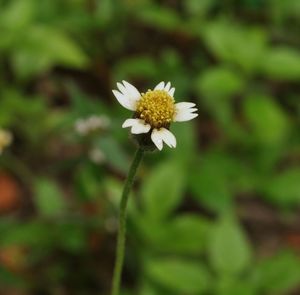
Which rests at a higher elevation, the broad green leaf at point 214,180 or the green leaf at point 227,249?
the broad green leaf at point 214,180

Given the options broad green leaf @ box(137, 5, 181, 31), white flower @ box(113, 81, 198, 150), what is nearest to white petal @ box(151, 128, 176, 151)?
white flower @ box(113, 81, 198, 150)

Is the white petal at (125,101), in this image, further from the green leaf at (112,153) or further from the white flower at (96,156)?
the white flower at (96,156)

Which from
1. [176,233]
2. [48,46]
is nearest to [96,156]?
[176,233]

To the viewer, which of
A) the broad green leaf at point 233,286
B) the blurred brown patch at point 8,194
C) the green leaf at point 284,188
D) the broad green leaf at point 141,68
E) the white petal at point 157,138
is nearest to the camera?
the white petal at point 157,138

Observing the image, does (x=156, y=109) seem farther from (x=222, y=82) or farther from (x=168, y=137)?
(x=222, y=82)

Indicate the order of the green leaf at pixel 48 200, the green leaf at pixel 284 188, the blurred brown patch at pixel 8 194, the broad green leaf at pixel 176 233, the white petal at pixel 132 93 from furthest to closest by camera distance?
the blurred brown patch at pixel 8 194
the green leaf at pixel 284 188
the green leaf at pixel 48 200
the broad green leaf at pixel 176 233
the white petal at pixel 132 93

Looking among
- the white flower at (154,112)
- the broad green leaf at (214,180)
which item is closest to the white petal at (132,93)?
the white flower at (154,112)
